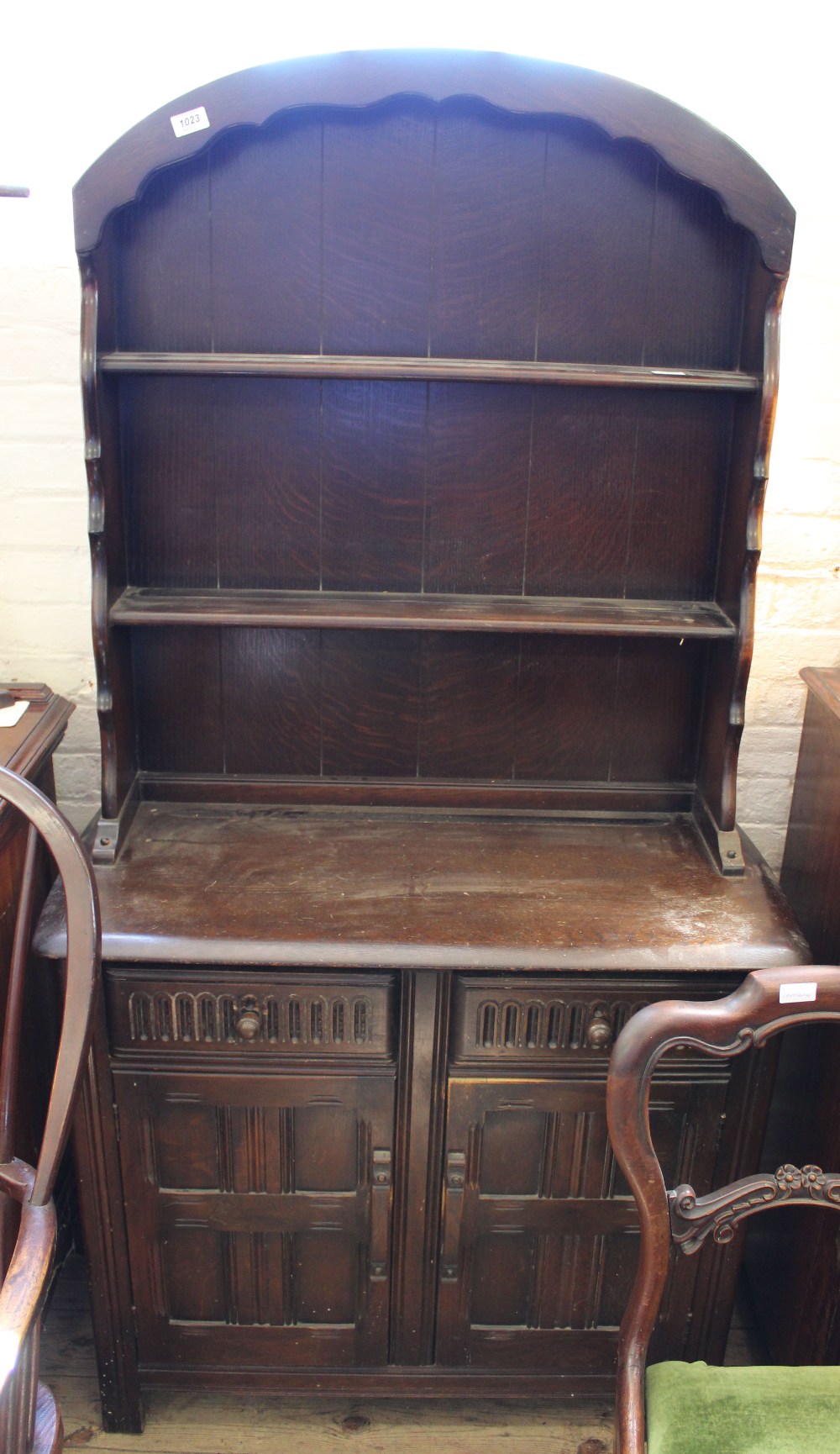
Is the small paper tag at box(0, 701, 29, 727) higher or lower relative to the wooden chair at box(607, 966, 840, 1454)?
higher

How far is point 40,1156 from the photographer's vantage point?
125 cm

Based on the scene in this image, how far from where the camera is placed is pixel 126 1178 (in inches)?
70.5

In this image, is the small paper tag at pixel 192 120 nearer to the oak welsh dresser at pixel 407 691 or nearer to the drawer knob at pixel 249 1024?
the oak welsh dresser at pixel 407 691

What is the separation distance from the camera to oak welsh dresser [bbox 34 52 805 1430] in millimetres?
1683

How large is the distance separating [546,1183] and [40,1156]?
84 centimetres

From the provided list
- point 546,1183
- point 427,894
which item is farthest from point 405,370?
point 546,1183

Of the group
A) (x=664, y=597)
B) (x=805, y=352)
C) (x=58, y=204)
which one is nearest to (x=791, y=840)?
(x=664, y=597)

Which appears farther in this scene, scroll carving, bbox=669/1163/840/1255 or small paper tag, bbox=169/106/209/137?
small paper tag, bbox=169/106/209/137

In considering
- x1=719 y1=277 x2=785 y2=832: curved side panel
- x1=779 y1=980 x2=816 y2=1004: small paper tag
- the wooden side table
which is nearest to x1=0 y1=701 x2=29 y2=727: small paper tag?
the wooden side table

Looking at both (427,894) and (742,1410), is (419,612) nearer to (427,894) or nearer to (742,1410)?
(427,894)

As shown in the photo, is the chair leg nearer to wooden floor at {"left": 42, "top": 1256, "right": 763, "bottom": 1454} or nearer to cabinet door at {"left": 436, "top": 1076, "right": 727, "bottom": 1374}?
cabinet door at {"left": 436, "top": 1076, "right": 727, "bottom": 1374}

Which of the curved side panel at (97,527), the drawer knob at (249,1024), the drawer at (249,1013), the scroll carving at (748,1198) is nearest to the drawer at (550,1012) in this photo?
the drawer at (249,1013)

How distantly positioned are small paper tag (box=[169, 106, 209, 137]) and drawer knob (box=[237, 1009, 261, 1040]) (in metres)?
1.22

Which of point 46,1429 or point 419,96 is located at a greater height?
point 419,96
